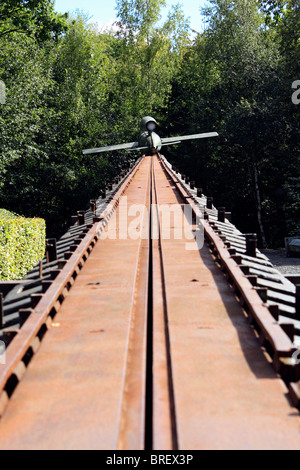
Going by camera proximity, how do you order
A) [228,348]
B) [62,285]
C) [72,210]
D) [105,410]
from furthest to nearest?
1. [72,210]
2. [62,285]
3. [228,348]
4. [105,410]

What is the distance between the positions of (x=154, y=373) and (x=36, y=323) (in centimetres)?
79

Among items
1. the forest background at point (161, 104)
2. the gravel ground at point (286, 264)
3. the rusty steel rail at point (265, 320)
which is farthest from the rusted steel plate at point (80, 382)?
the forest background at point (161, 104)

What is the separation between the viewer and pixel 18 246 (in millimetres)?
12859

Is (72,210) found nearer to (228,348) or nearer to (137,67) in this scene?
(137,67)

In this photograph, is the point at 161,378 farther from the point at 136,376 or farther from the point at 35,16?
the point at 35,16

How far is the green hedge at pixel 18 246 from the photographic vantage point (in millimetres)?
11633

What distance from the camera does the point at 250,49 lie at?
2616 centimetres

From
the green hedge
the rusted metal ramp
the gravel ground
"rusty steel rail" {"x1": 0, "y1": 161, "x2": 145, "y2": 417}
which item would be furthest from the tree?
the rusted metal ramp

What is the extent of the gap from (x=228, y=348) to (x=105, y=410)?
946 mm

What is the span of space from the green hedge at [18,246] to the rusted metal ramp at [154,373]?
22.1 ft

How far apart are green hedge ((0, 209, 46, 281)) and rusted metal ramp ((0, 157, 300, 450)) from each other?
6.73 metres

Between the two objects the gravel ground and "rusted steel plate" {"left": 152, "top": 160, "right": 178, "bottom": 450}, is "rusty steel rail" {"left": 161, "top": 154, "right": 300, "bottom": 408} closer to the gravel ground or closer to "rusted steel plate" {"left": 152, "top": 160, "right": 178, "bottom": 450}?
"rusted steel plate" {"left": 152, "top": 160, "right": 178, "bottom": 450}

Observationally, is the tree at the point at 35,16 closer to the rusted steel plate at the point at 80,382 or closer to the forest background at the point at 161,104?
the forest background at the point at 161,104
